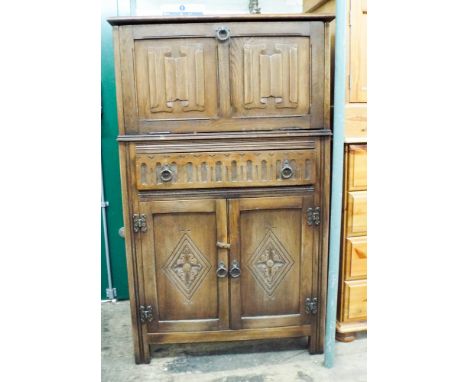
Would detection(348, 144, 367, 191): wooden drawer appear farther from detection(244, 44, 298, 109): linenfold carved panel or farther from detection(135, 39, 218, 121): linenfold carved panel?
detection(135, 39, 218, 121): linenfold carved panel

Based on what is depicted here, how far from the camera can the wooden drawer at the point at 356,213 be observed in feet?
5.53

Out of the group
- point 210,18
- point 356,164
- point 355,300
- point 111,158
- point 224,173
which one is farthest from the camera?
point 111,158

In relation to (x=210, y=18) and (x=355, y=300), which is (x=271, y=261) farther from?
(x=210, y=18)

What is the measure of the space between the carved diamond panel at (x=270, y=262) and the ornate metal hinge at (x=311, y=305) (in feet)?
0.51

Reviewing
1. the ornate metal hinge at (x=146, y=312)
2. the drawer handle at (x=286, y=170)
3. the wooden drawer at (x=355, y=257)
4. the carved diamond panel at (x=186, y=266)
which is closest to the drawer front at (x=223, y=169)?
the drawer handle at (x=286, y=170)

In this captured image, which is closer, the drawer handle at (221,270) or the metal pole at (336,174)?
the metal pole at (336,174)

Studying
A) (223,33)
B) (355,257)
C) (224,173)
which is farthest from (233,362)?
(223,33)

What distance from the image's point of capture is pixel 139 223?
156 cm

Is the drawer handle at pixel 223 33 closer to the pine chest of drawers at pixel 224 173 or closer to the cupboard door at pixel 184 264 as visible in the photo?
the pine chest of drawers at pixel 224 173

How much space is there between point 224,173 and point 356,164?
57cm
